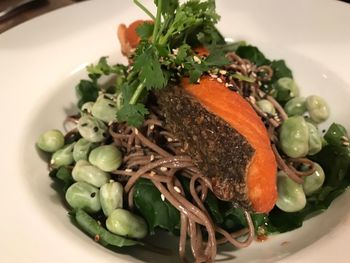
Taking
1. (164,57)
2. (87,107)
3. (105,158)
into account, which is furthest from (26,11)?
(164,57)

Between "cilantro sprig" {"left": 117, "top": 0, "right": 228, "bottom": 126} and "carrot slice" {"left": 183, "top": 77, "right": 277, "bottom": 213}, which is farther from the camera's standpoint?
"cilantro sprig" {"left": 117, "top": 0, "right": 228, "bottom": 126}

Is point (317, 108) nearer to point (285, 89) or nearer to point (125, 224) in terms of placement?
point (285, 89)

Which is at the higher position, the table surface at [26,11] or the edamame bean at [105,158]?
the table surface at [26,11]

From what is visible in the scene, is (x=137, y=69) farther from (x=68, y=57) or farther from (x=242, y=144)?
(x=68, y=57)

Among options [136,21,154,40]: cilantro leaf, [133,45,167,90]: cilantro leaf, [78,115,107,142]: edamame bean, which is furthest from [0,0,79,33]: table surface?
[133,45,167,90]: cilantro leaf

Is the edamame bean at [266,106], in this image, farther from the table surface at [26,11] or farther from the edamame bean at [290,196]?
the table surface at [26,11]

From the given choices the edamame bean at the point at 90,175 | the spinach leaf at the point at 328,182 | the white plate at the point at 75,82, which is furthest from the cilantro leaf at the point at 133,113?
the spinach leaf at the point at 328,182

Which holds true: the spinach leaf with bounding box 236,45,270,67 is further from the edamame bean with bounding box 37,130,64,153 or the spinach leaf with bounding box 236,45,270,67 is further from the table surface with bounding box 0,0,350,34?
the edamame bean with bounding box 37,130,64,153
